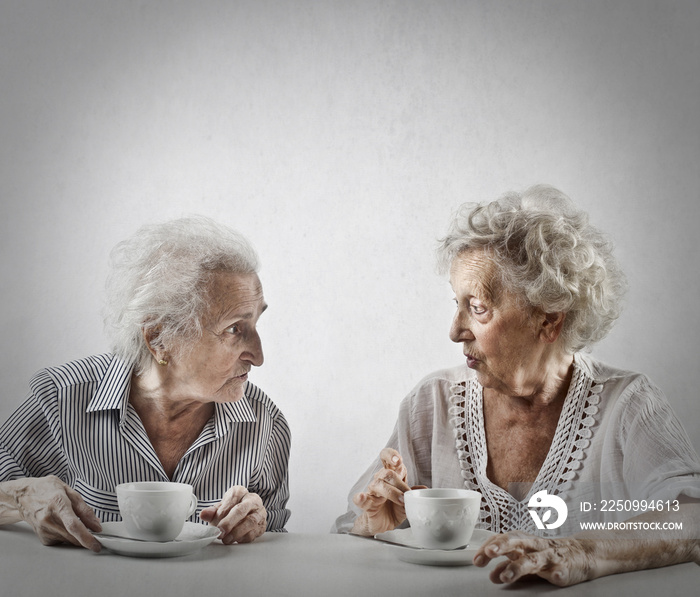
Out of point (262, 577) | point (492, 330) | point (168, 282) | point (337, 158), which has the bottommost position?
point (262, 577)

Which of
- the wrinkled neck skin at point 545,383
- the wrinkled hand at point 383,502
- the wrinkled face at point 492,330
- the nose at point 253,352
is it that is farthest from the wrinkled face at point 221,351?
the wrinkled neck skin at point 545,383

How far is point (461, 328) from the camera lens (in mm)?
1784

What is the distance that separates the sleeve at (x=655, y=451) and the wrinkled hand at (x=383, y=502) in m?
0.48

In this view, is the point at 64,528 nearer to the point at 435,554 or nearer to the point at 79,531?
the point at 79,531

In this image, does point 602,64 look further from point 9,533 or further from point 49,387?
point 9,533

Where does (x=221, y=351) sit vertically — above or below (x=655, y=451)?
above

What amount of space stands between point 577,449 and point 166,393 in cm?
94

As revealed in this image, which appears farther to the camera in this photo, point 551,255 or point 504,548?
point 551,255

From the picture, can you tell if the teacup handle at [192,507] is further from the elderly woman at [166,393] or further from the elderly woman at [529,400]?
the elderly woman at [529,400]

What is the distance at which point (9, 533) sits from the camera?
1.51 metres

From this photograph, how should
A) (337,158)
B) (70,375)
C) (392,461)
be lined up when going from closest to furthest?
(392,461), (70,375), (337,158)

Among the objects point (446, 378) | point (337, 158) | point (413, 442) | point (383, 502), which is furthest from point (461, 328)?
point (337, 158)

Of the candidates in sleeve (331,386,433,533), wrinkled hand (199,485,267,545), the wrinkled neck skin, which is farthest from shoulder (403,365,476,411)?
wrinkled hand (199,485,267,545)

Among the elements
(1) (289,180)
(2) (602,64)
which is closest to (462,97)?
(2) (602,64)
